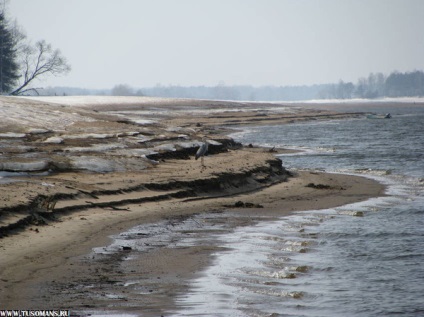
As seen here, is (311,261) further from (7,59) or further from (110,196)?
(7,59)

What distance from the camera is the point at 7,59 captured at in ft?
239

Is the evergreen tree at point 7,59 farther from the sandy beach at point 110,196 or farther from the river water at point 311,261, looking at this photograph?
the river water at point 311,261

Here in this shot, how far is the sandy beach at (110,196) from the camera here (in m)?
10.7

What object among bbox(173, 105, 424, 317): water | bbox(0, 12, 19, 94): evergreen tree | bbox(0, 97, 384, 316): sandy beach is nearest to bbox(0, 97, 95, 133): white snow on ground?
bbox(0, 97, 384, 316): sandy beach

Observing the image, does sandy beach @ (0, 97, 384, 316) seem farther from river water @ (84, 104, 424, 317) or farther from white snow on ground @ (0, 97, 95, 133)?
river water @ (84, 104, 424, 317)

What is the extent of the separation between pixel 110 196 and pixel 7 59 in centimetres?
5789

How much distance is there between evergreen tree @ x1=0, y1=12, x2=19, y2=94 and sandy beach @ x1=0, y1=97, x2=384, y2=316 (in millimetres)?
37161

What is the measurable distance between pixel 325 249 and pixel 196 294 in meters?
4.93

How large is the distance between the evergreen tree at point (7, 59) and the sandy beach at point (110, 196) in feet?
122

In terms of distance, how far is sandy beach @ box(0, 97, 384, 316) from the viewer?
10.7 meters

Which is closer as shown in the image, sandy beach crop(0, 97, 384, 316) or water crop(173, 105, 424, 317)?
water crop(173, 105, 424, 317)

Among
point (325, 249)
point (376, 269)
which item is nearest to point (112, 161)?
point (325, 249)

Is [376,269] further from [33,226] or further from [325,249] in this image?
[33,226]

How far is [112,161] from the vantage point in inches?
923
